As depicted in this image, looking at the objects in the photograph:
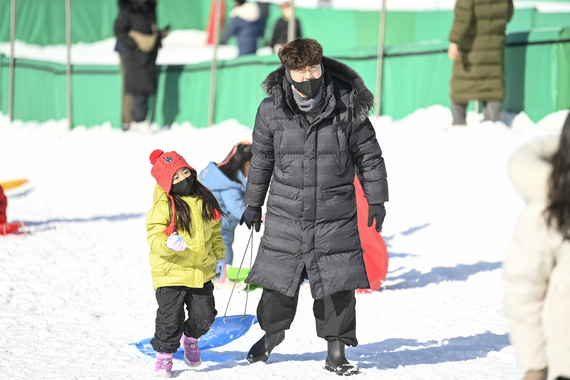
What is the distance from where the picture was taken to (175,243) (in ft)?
11.7

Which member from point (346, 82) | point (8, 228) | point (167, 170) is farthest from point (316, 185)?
point (8, 228)

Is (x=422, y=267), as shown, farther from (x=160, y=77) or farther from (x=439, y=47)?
(x=160, y=77)

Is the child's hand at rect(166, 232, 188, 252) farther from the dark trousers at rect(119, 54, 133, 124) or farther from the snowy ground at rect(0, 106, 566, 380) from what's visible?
the dark trousers at rect(119, 54, 133, 124)

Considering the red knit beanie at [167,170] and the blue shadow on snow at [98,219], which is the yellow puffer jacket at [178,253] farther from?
the blue shadow on snow at [98,219]

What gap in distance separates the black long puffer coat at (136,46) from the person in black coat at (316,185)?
9.29m

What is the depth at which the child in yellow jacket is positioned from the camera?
3672 millimetres

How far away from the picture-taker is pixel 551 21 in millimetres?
16797

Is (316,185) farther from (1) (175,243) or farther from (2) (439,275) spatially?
(2) (439,275)

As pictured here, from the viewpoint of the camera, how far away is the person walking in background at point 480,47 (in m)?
8.42

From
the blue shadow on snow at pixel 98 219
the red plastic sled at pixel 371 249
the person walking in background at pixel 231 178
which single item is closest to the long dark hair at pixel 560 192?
the red plastic sled at pixel 371 249

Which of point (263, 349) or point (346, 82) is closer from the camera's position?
point (346, 82)

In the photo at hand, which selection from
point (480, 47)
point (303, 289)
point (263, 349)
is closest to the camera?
point (263, 349)

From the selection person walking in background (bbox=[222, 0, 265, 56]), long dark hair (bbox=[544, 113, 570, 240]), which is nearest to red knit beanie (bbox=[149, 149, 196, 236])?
long dark hair (bbox=[544, 113, 570, 240])

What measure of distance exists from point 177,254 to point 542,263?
6.37 feet
